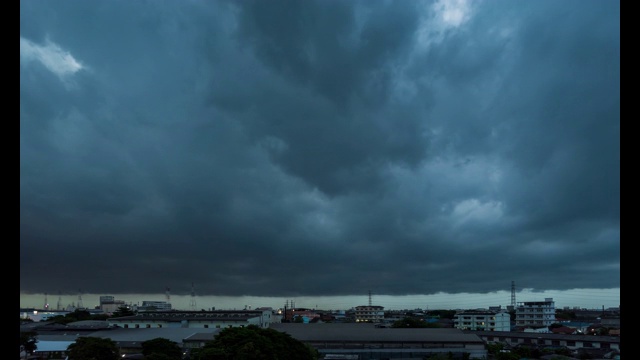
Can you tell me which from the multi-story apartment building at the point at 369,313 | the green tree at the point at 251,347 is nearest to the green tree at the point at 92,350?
the green tree at the point at 251,347

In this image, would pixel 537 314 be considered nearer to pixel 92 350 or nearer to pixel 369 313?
pixel 369 313

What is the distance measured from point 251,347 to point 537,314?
46.3 meters

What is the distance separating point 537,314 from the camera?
172 feet

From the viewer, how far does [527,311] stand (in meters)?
53.7

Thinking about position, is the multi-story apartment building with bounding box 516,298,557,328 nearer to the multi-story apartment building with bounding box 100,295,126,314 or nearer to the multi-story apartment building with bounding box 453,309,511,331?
the multi-story apartment building with bounding box 453,309,511,331

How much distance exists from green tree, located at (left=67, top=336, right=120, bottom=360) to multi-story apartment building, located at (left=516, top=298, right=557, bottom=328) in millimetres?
45249

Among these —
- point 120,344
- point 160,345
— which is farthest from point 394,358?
point 120,344

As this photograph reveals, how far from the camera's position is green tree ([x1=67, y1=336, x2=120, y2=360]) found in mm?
19391

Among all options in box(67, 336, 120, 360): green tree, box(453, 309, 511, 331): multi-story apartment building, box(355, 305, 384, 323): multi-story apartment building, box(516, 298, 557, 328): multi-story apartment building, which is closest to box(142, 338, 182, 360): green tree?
box(67, 336, 120, 360): green tree

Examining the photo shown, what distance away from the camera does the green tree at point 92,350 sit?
19.4 metres

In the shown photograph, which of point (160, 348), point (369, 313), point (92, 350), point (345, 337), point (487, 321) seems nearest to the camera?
point (92, 350)

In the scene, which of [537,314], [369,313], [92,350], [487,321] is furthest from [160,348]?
[369,313]

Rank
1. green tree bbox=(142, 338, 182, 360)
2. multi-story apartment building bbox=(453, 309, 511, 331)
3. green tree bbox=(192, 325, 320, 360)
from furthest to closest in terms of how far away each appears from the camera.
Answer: multi-story apartment building bbox=(453, 309, 511, 331) < green tree bbox=(142, 338, 182, 360) < green tree bbox=(192, 325, 320, 360)

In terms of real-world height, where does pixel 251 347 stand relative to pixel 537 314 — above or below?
above
